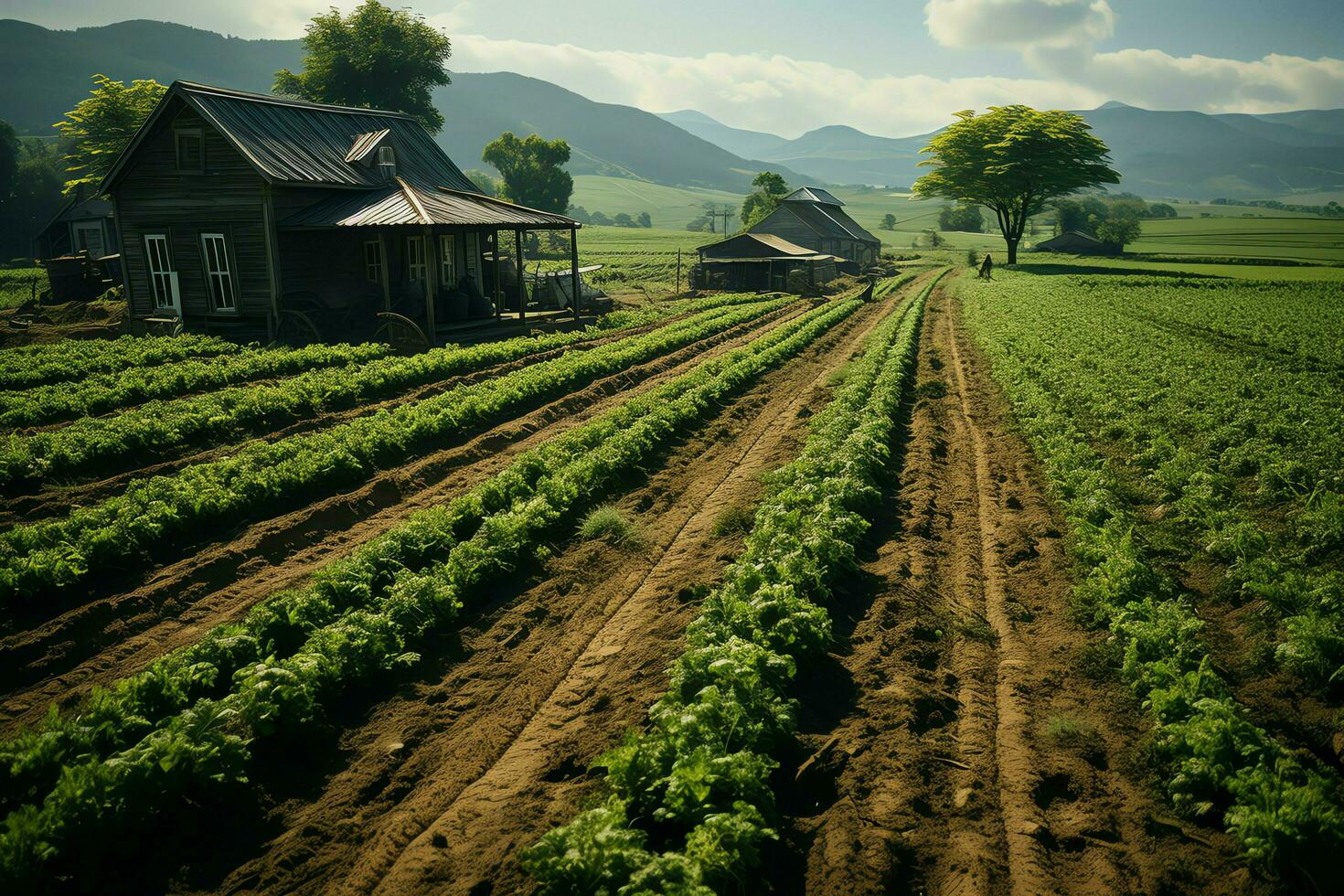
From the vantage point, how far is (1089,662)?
7.20 m

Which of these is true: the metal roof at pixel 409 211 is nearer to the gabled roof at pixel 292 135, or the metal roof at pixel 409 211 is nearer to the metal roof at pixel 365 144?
the gabled roof at pixel 292 135

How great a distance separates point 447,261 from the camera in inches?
1200

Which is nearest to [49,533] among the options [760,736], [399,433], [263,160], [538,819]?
[399,433]

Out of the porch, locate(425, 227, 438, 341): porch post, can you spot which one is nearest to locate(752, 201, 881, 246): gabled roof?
the porch

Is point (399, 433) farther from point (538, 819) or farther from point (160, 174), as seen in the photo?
point (160, 174)

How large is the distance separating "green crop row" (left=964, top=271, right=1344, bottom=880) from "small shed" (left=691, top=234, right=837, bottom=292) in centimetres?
3903

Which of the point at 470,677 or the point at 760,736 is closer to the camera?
the point at 760,736

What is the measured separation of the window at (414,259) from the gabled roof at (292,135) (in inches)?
93.0

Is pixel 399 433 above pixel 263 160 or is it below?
below

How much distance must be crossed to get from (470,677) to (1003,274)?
60.8m

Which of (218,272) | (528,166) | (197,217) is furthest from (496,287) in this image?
(528,166)

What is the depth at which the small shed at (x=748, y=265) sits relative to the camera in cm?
5016

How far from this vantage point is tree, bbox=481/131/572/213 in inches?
4131

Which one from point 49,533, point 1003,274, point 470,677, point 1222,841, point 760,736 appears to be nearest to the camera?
point 1222,841
